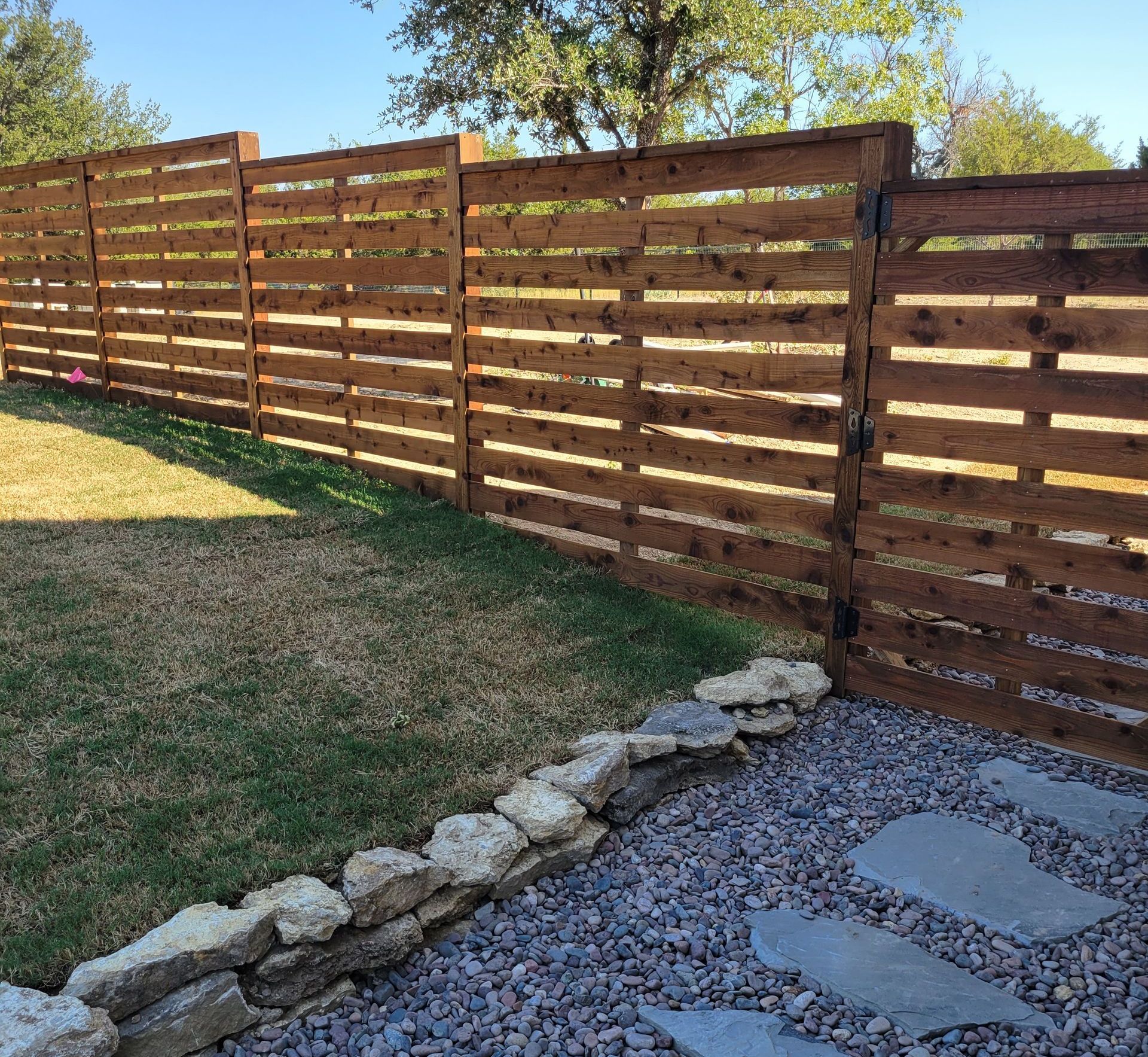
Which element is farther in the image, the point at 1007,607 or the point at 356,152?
the point at 356,152

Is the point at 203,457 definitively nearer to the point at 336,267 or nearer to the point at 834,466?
the point at 336,267

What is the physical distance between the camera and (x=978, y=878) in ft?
10.1

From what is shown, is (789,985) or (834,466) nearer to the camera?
(789,985)

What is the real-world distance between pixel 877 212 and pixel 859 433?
0.89 m

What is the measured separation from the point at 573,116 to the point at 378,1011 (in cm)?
1609

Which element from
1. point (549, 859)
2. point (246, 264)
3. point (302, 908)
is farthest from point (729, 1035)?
point (246, 264)

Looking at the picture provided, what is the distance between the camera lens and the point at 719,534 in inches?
193

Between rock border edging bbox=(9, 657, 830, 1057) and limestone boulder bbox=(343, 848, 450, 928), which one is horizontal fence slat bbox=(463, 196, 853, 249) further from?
limestone boulder bbox=(343, 848, 450, 928)

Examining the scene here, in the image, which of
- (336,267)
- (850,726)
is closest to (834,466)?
(850,726)

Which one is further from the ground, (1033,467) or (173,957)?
(1033,467)

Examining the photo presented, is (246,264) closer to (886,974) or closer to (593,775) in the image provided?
(593,775)

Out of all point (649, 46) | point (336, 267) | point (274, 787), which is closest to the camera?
point (274, 787)

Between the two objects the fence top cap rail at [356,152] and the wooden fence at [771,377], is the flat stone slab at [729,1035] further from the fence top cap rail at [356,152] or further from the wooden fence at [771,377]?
the fence top cap rail at [356,152]

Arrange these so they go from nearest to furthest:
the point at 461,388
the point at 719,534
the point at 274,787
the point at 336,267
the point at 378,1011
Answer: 1. the point at 378,1011
2. the point at 274,787
3. the point at 719,534
4. the point at 461,388
5. the point at 336,267
